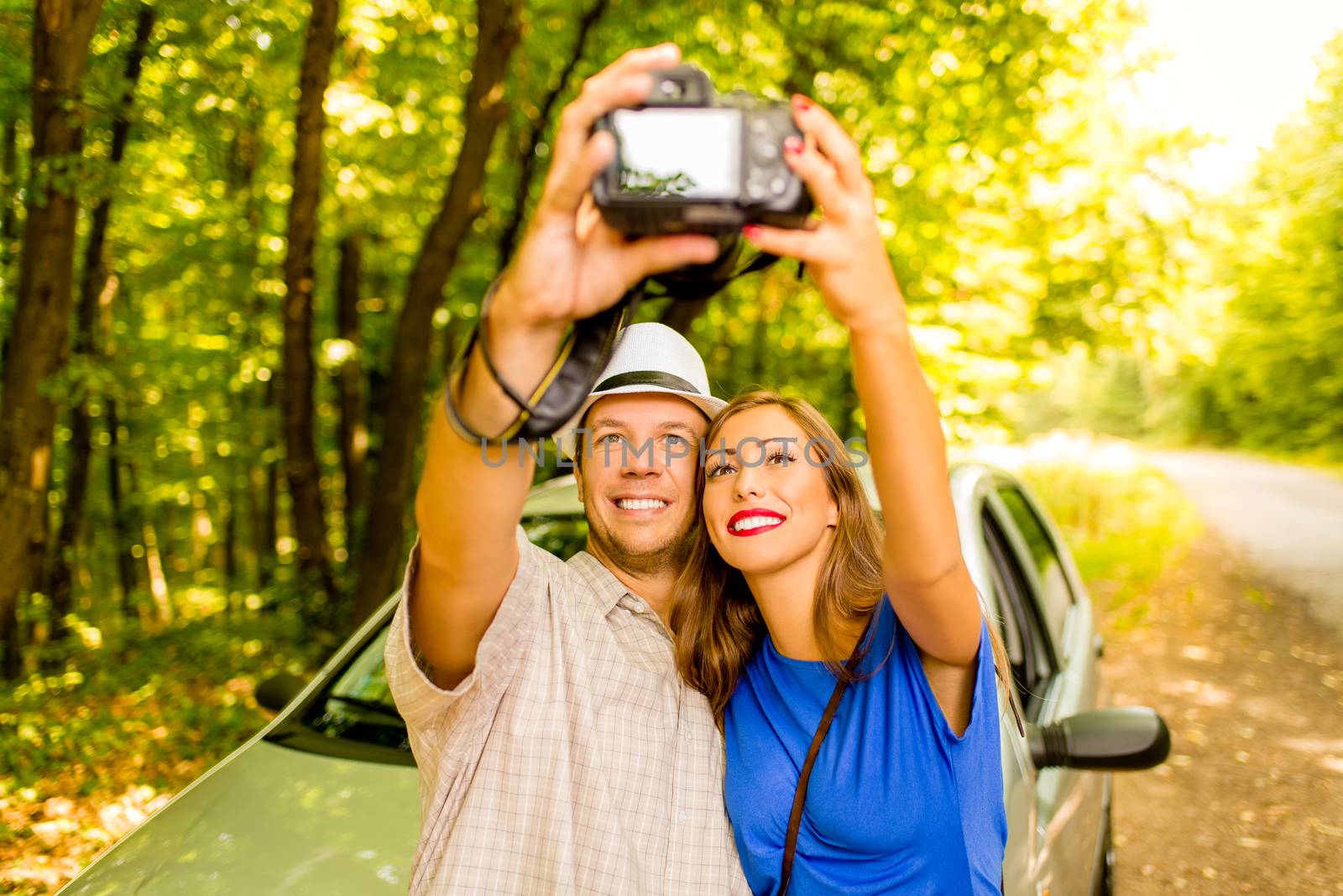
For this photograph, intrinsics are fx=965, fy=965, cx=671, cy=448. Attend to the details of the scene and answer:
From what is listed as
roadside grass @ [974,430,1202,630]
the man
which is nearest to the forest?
the man

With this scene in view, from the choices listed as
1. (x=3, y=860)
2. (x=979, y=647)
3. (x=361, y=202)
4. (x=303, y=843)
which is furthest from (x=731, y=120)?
(x=361, y=202)

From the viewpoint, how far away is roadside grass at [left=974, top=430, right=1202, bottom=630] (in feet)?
33.6

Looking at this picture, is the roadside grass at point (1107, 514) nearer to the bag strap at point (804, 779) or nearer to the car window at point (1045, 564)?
the car window at point (1045, 564)

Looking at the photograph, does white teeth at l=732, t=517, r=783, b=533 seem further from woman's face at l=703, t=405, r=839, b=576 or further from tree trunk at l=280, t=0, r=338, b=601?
tree trunk at l=280, t=0, r=338, b=601

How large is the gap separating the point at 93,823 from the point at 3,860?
43 centimetres

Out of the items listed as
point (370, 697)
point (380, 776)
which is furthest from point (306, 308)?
point (380, 776)

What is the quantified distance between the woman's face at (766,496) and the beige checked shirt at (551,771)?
30 centimetres

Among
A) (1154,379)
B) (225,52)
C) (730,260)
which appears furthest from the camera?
(1154,379)

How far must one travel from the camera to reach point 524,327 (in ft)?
3.54

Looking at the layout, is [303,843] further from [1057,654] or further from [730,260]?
[1057,654]

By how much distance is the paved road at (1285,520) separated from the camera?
10242mm

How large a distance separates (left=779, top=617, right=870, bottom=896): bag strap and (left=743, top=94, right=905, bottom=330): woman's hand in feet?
2.24

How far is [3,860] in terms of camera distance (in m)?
4.07

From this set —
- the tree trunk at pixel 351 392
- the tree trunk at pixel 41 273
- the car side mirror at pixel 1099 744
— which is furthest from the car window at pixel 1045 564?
the tree trunk at pixel 351 392
